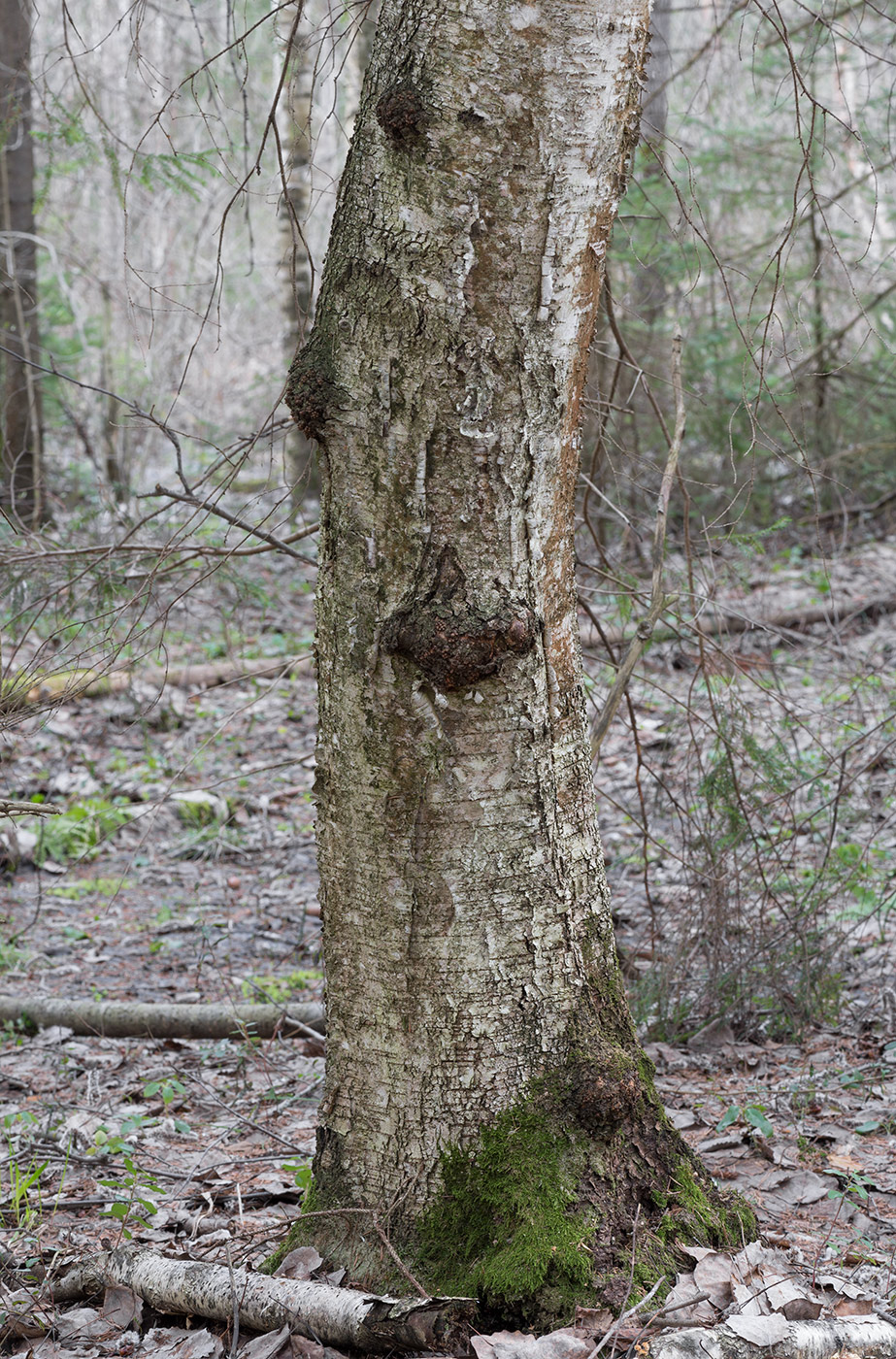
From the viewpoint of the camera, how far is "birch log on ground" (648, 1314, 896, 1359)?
64.0 inches

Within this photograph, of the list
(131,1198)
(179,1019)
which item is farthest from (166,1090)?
(131,1198)

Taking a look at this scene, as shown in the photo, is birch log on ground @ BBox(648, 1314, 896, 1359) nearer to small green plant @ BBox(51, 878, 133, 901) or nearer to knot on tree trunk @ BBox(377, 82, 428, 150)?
knot on tree trunk @ BBox(377, 82, 428, 150)

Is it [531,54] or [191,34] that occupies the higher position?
[191,34]

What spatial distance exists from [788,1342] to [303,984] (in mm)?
2832

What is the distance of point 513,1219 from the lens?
187 centimetres

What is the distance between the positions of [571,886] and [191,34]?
13.9 metres

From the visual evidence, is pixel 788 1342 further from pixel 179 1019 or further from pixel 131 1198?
pixel 179 1019

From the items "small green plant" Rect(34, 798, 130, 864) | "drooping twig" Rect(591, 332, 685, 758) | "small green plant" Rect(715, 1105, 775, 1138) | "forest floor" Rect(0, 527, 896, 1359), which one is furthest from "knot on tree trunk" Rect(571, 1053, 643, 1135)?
"small green plant" Rect(34, 798, 130, 864)

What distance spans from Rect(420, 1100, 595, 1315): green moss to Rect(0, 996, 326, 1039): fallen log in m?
1.89

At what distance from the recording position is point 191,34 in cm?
1274

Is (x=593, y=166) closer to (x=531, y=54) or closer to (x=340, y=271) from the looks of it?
(x=531, y=54)

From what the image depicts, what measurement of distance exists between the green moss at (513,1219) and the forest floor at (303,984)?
23 cm

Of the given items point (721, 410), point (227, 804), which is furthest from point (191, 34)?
point (227, 804)

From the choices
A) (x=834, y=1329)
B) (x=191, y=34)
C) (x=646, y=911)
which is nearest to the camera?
(x=834, y=1329)
